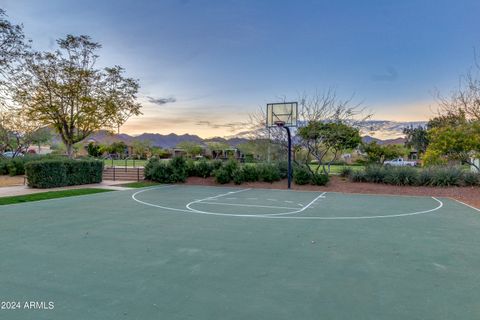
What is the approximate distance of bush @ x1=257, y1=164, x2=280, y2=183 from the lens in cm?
1605

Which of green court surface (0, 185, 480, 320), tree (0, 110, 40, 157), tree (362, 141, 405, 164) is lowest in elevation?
green court surface (0, 185, 480, 320)

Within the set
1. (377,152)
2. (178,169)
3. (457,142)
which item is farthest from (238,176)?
(377,152)

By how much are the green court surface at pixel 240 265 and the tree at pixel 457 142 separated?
7081mm

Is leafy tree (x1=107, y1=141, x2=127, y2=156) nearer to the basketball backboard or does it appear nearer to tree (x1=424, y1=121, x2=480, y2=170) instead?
the basketball backboard

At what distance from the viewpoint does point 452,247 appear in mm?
5035

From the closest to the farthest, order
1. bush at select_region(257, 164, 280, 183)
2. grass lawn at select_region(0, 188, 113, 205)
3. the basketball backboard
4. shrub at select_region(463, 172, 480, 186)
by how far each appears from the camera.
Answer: grass lawn at select_region(0, 188, 113, 205), shrub at select_region(463, 172, 480, 186), the basketball backboard, bush at select_region(257, 164, 280, 183)

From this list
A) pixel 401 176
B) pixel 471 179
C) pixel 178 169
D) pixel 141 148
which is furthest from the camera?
pixel 141 148

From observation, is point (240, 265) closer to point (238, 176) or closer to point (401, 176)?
point (238, 176)

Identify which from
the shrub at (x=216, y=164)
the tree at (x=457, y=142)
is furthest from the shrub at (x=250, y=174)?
the tree at (x=457, y=142)

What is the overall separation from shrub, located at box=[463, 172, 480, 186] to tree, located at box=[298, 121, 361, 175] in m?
5.18

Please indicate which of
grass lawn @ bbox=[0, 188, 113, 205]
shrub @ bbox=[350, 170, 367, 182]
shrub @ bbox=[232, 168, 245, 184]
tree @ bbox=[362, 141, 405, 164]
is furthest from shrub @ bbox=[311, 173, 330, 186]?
tree @ bbox=[362, 141, 405, 164]

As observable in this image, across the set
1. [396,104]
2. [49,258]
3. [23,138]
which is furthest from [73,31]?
[396,104]

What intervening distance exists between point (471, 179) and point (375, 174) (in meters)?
3.92

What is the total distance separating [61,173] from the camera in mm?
14203
